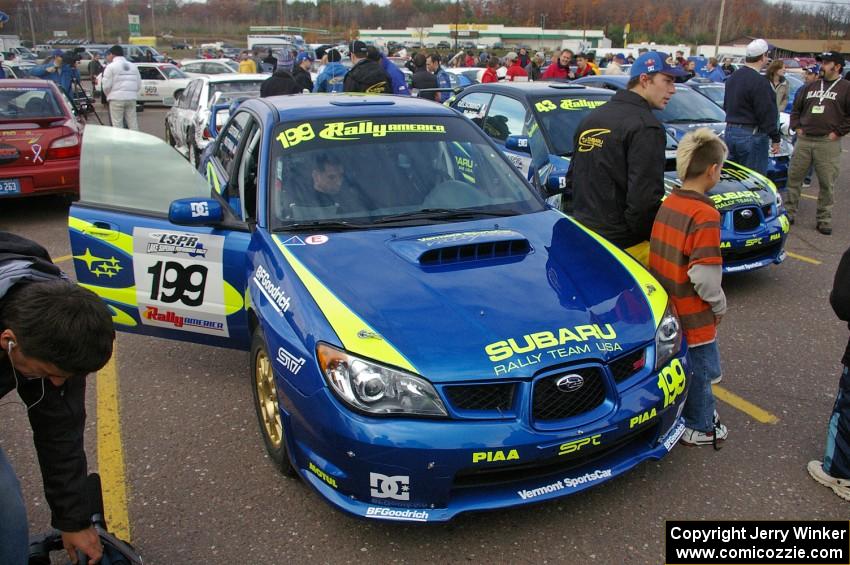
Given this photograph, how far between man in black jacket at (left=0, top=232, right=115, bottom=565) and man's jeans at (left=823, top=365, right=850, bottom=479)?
299 centimetres

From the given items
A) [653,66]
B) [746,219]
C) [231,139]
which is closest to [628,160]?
[653,66]

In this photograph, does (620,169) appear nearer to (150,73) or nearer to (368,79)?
(368,79)

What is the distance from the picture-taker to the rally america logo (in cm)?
253

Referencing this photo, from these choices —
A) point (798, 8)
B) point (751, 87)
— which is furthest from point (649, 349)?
point (798, 8)

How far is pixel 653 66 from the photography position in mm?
3873

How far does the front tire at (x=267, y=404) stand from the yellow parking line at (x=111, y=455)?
67 cm

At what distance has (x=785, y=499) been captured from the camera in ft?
10.2

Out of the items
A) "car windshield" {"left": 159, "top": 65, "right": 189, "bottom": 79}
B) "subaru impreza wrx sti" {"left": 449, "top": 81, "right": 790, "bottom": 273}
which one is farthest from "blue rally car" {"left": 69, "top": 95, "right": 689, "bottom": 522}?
"car windshield" {"left": 159, "top": 65, "right": 189, "bottom": 79}

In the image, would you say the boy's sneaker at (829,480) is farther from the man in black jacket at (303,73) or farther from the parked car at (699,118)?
the man in black jacket at (303,73)

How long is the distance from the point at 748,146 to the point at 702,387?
4.83 m

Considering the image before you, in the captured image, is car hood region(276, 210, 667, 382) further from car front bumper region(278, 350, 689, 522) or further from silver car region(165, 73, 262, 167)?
silver car region(165, 73, 262, 167)

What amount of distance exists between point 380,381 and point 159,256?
196 centimetres

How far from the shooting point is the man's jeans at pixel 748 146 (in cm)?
730

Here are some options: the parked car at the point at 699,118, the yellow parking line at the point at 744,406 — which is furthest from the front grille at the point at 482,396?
the parked car at the point at 699,118
